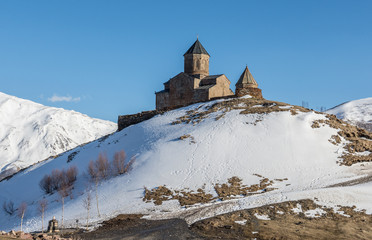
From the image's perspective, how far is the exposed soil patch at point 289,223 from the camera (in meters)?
24.1

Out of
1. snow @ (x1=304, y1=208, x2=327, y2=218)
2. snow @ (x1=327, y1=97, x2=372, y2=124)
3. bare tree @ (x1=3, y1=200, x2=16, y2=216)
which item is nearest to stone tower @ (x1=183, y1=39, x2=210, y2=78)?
bare tree @ (x1=3, y1=200, x2=16, y2=216)

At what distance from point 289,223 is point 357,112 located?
518 ft

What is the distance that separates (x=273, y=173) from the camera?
122ft

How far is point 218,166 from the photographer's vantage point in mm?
38281

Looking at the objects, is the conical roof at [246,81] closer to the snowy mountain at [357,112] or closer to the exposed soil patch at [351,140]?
the exposed soil patch at [351,140]

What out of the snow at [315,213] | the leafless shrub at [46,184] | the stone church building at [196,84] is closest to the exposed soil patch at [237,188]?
the snow at [315,213]

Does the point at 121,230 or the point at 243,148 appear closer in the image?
the point at 121,230

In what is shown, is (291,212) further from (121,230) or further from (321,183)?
(121,230)

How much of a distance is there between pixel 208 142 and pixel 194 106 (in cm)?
1288

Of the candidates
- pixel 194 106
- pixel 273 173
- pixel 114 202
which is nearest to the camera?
pixel 114 202

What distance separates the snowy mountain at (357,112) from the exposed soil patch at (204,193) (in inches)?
4645

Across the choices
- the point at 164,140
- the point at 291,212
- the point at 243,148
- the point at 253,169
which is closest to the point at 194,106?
the point at 164,140

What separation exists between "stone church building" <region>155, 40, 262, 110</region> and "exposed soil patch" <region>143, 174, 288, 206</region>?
77.4 ft

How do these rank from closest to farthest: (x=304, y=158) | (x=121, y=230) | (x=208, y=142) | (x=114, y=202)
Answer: (x=121, y=230)
(x=114, y=202)
(x=304, y=158)
(x=208, y=142)
